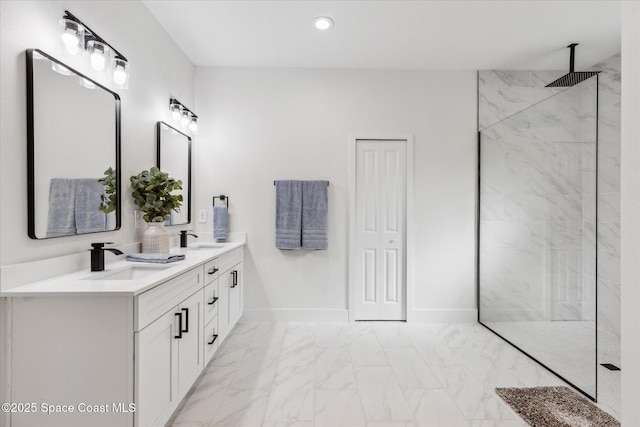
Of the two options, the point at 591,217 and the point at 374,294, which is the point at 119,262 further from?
Answer: the point at 591,217

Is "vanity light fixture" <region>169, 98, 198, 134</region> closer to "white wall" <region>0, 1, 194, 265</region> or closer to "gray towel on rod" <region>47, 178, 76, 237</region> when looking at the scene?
"white wall" <region>0, 1, 194, 265</region>

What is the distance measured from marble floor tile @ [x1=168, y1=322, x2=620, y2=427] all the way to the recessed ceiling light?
265 centimetres

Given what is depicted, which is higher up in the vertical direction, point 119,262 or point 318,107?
point 318,107

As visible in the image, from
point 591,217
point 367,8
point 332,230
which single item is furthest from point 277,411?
point 367,8

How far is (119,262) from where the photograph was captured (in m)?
1.87

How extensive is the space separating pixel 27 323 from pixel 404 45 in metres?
3.17

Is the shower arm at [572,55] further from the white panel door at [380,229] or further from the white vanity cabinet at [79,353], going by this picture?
the white vanity cabinet at [79,353]

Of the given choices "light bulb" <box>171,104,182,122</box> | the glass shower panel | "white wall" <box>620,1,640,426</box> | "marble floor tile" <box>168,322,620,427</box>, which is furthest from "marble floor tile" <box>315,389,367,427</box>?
"light bulb" <box>171,104,182,122</box>

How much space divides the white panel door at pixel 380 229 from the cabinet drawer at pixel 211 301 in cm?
151

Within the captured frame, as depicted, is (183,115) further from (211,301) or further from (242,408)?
(242,408)

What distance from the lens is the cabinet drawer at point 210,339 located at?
206cm

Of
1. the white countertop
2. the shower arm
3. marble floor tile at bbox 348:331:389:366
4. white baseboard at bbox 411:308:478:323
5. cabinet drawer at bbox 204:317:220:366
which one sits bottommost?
marble floor tile at bbox 348:331:389:366

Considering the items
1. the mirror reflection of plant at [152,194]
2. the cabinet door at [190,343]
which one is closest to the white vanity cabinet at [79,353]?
the cabinet door at [190,343]

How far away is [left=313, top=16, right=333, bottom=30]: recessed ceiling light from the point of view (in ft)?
7.93
